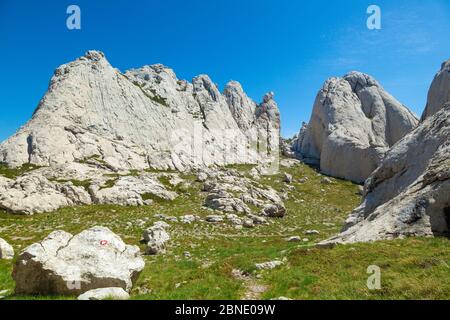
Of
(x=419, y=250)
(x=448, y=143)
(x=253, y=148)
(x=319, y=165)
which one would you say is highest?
A: (x=253, y=148)

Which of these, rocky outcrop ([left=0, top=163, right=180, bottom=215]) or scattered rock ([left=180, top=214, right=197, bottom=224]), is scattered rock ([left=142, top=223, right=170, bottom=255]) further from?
rocky outcrop ([left=0, top=163, right=180, bottom=215])

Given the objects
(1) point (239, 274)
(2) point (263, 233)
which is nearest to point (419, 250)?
(1) point (239, 274)

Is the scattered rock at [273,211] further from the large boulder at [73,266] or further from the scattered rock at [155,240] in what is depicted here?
the large boulder at [73,266]

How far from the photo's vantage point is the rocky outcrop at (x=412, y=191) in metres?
21.9

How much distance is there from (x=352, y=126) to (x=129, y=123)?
85.2 meters

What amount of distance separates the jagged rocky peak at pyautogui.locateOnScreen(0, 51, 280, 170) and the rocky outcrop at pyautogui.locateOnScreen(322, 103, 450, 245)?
70.0 m

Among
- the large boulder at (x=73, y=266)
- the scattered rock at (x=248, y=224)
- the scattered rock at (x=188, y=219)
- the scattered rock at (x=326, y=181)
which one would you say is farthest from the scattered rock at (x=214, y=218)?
the scattered rock at (x=326, y=181)

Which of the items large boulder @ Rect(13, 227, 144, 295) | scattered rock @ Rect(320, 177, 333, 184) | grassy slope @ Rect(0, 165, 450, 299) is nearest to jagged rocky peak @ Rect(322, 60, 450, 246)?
grassy slope @ Rect(0, 165, 450, 299)

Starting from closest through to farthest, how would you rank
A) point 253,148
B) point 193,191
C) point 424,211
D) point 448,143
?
point 424,211
point 448,143
point 193,191
point 253,148

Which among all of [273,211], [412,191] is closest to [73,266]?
[412,191]

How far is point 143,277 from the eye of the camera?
777 inches

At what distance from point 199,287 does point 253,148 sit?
130343 mm

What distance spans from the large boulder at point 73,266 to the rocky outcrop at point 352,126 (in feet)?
339
